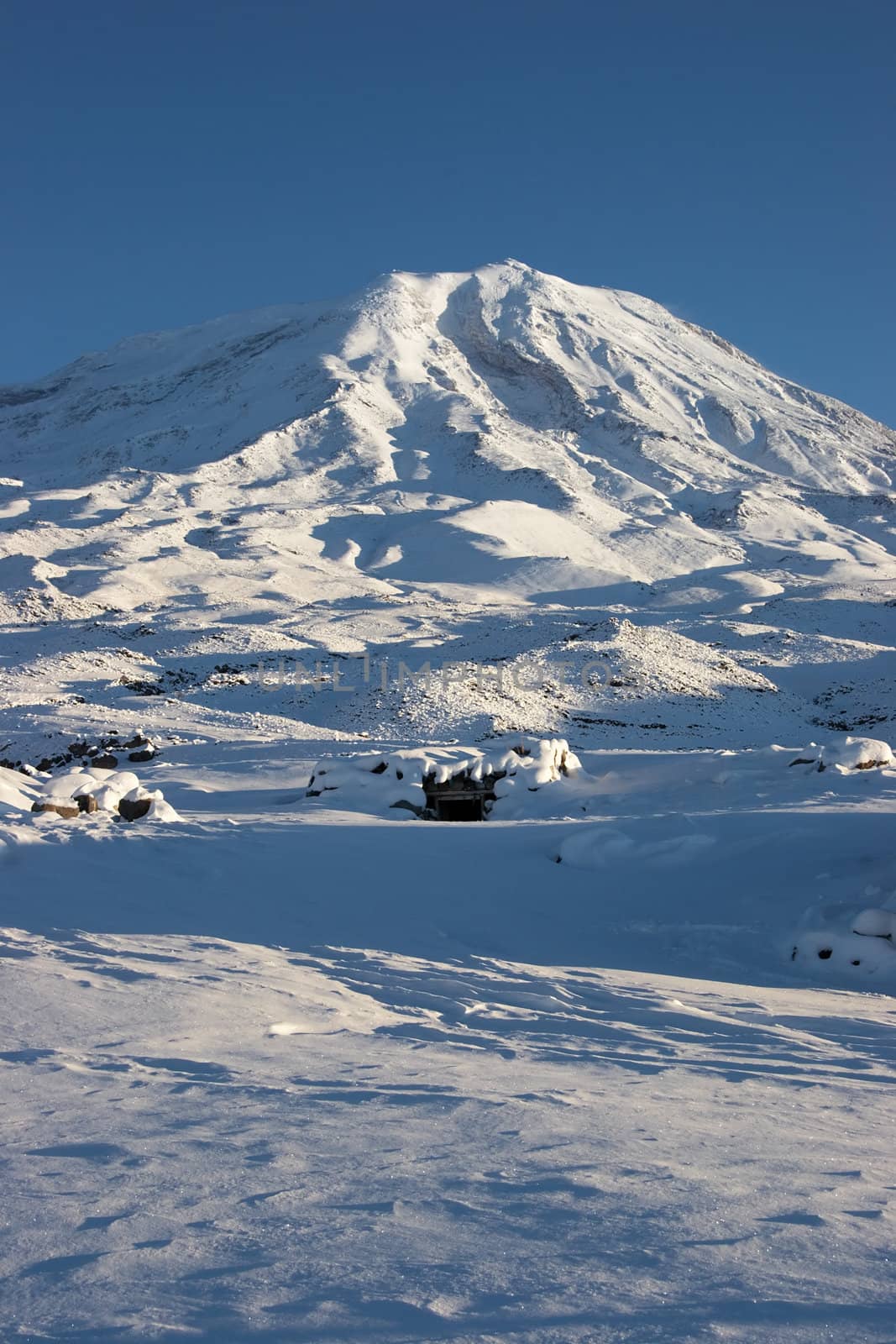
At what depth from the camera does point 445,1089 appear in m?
5.05

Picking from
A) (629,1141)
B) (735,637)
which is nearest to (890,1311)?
(629,1141)

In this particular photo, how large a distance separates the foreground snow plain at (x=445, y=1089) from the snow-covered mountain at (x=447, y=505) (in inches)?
714

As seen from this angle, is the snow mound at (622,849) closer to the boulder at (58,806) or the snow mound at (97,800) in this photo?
the snow mound at (97,800)

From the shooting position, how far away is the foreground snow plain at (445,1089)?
301 cm

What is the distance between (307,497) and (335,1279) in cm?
7785

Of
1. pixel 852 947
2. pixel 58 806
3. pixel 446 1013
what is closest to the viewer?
pixel 446 1013

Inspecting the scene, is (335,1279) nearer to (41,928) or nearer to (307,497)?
(41,928)

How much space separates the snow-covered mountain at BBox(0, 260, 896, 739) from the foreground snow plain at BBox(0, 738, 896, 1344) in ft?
59.5

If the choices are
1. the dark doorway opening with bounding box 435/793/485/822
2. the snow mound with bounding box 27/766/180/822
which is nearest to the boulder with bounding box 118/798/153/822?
the snow mound with bounding box 27/766/180/822

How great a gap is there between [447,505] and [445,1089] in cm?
7303

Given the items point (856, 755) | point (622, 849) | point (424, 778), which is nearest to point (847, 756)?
point (856, 755)

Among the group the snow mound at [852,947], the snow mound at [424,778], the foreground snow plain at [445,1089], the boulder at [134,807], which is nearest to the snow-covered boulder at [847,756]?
the snow mound at [424,778]

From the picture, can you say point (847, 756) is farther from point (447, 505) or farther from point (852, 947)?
point (447, 505)

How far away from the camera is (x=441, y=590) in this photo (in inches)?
2338
